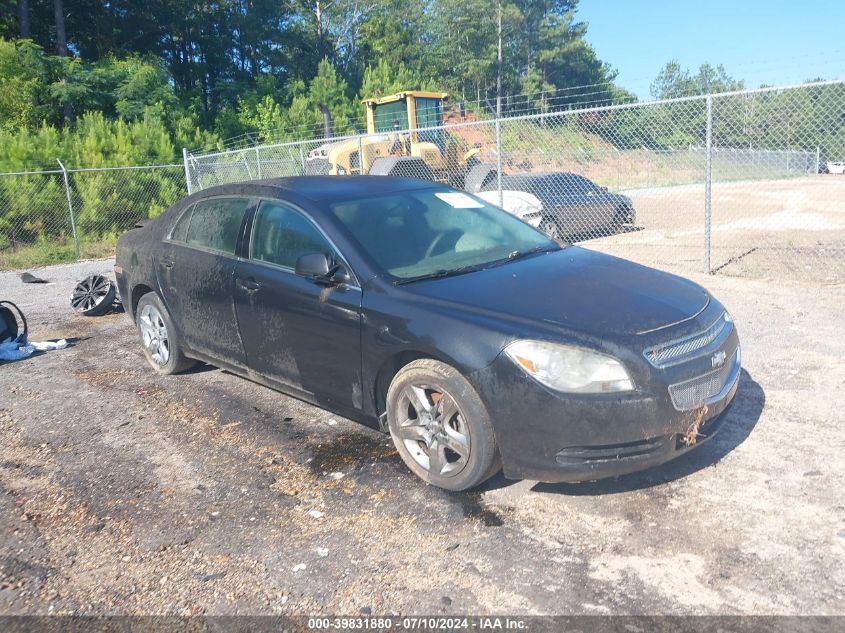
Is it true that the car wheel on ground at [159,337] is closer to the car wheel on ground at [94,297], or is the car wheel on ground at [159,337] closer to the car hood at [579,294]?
the car hood at [579,294]

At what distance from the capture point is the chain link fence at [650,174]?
9859 mm

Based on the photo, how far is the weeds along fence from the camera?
10.6 meters

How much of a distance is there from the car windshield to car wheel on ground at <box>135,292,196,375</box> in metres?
1.98

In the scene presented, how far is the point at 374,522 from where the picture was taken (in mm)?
3266

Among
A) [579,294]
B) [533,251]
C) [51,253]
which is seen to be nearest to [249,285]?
[533,251]

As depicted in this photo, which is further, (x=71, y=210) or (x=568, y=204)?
(x=71, y=210)

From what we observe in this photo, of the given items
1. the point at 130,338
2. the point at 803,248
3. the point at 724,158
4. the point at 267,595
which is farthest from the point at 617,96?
the point at 267,595

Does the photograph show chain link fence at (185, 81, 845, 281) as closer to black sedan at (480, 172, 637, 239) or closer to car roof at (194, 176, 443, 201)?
black sedan at (480, 172, 637, 239)

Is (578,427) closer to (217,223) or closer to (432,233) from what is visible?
(432,233)

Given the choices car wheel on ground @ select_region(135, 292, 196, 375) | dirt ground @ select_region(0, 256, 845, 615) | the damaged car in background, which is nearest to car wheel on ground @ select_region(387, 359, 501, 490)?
dirt ground @ select_region(0, 256, 845, 615)

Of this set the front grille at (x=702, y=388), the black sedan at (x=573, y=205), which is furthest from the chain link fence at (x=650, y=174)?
the front grille at (x=702, y=388)

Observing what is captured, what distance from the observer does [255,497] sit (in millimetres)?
3566

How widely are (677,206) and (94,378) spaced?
17820mm

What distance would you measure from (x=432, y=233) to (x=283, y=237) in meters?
0.93
